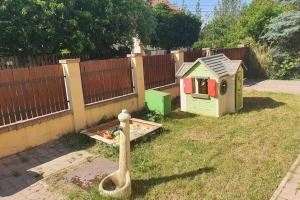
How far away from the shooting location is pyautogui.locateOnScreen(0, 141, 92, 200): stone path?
458 cm

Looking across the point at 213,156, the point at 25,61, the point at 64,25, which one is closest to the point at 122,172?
the point at 213,156

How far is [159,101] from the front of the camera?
823 centimetres

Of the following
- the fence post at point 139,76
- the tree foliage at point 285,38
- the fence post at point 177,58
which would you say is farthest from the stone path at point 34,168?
the tree foliage at point 285,38

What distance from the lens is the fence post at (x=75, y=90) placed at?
6988 millimetres

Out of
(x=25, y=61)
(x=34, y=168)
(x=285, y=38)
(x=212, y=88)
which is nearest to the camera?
(x=34, y=168)

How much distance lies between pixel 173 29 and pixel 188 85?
1555 cm

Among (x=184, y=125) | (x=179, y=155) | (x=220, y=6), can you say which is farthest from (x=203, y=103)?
(x=220, y=6)

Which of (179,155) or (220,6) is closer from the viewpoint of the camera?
(179,155)

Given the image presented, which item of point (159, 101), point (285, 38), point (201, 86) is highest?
point (285, 38)

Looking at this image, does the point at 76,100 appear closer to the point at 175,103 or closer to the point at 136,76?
the point at 136,76

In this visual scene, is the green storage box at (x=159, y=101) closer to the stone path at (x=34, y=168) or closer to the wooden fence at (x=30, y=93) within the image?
the wooden fence at (x=30, y=93)

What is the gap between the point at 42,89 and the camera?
22.1 ft

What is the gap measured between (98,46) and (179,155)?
1098 cm

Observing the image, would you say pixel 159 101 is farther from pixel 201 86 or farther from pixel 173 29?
pixel 173 29
